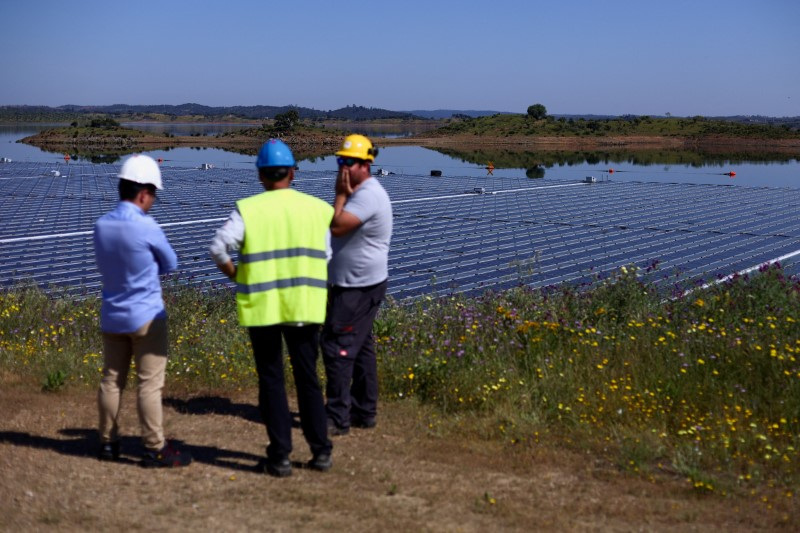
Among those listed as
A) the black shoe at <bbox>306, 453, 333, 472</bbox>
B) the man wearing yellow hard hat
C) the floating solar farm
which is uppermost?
the man wearing yellow hard hat

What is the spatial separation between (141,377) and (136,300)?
438 mm

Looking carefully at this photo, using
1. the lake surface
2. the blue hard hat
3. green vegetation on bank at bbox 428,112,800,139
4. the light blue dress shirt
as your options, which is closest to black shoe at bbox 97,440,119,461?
the light blue dress shirt

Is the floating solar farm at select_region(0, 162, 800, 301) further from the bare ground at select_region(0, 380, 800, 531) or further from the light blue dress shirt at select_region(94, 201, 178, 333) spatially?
the light blue dress shirt at select_region(94, 201, 178, 333)

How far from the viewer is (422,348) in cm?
731

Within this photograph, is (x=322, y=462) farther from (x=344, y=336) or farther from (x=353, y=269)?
(x=353, y=269)

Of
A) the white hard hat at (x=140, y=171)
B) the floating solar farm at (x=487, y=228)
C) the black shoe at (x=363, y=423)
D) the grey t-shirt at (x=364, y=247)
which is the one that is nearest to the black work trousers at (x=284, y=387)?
the grey t-shirt at (x=364, y=247)

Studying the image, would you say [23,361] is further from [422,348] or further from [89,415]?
[422,348]

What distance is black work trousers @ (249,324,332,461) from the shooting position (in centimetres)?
505

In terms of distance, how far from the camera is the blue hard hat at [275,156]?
498 cm

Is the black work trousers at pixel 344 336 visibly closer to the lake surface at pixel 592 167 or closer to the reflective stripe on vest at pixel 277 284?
the reflective stripe on vest at pixel 277 284

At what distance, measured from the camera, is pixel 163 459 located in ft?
16.9

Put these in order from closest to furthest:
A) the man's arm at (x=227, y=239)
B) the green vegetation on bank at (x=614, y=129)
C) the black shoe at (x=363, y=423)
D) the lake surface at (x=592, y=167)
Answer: the man's arm at (x=227, y=239) < the black shoe at (x=363, y=423) < the lake surface at (x=592, y=167) < the green vegetation on bank at (x=614, y=129)

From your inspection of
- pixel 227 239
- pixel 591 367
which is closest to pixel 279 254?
pixel 227 239

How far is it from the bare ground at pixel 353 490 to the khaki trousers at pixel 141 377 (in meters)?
0.21
